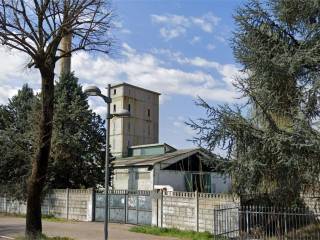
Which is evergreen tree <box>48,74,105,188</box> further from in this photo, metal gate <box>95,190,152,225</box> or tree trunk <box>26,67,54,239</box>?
tree trunk <box>26,67,54,239</box>

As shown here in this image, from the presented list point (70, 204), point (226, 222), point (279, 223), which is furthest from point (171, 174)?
point (279, 223)

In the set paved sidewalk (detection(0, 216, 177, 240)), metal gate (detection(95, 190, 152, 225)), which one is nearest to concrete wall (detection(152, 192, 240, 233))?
metal gate (detection(95, 190, 152, 225))

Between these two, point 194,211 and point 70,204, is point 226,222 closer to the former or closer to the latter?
point 194,211

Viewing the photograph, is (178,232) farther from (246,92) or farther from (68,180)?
(68,180)

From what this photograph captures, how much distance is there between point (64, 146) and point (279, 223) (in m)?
21.4

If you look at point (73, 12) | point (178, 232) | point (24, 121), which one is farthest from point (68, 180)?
point (73, 12)

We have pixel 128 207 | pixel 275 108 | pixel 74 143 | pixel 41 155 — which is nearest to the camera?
pixel 275 108

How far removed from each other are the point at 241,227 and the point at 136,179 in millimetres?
25457

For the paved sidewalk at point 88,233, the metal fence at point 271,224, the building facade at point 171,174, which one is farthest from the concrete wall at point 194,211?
the building facade at point 171,174

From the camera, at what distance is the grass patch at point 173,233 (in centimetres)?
2009

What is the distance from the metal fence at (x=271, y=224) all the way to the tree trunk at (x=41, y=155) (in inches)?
250

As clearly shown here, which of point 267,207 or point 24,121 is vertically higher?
point 24,121

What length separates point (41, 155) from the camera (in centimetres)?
1777

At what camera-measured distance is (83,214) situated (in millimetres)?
29219
